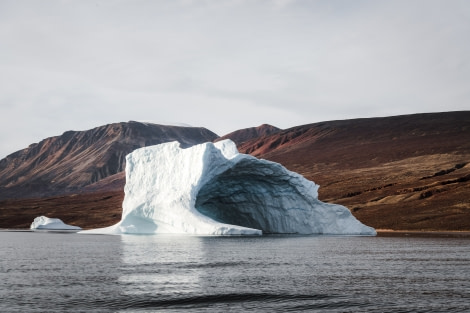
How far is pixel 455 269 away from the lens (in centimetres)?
2666

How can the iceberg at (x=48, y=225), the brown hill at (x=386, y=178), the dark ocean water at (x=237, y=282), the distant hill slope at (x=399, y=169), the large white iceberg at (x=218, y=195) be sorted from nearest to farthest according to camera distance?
1. the dark ocean water at (x=237, y=282)
2. the large white iceberg at (x=218, y=195)
3. the distant hill slope at (x=399, y=169)
4. the brown hill at (x=386, y=178)
5. the iceberg at (x=48, y=225)

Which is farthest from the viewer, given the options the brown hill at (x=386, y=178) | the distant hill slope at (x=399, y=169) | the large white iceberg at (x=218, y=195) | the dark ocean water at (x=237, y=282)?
the brown hill at (x=386, y=178)

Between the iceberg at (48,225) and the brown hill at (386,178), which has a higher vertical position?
the brown hill at (386,178)

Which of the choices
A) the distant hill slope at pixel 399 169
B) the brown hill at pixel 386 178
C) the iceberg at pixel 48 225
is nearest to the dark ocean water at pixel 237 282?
the distant hill slope at pixel 399 169

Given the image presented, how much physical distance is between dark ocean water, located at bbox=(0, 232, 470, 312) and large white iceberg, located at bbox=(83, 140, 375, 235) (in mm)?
16080

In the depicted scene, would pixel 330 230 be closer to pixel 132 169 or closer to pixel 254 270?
pixel 132 169

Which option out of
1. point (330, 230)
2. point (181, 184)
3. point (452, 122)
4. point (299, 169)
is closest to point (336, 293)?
point (181, 184)

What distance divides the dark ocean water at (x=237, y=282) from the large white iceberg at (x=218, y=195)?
1608 cm

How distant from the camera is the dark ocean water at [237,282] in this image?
57.9 ft

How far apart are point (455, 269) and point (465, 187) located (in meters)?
71.7

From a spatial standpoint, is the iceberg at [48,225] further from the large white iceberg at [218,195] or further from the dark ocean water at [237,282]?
the dark ocean water at [237,282]

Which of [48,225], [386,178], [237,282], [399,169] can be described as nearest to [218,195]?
[237,282]

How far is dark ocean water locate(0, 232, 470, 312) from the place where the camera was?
1766 cm

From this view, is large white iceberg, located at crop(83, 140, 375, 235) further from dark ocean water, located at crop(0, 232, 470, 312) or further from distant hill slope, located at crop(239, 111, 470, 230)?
distant hill slope, located at crop(239, 111, 470, 230)
